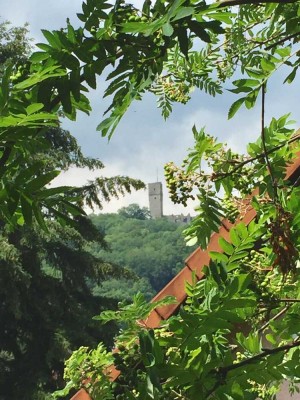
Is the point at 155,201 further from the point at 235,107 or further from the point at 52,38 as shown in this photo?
the point at 52,38

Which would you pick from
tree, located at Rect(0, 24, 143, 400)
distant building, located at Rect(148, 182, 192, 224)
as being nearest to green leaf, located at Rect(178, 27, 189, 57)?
tree, located at Rect(0, 24, 143, 400)

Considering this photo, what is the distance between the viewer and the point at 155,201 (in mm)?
132625

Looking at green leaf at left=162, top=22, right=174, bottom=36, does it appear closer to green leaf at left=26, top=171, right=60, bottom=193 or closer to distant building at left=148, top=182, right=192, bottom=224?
green leaf at left=26, top=171, right=60, bottom=193

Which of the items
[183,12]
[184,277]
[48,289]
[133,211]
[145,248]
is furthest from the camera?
[133,211]

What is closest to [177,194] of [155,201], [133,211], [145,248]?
[145,248]

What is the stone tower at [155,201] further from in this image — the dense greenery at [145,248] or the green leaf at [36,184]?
the green leaf at [36,184]

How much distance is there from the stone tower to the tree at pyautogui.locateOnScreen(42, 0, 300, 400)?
126947 millimetres

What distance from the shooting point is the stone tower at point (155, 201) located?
431ft

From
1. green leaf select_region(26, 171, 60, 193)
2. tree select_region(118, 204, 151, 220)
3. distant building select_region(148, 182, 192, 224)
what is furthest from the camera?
distant building select_region(148, 182, 192, 224)

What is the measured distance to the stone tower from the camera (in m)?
131

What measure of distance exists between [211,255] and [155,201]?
427ft

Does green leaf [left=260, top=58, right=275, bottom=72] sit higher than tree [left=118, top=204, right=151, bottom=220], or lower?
lower

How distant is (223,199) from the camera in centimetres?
332

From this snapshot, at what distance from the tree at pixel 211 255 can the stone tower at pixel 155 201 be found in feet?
416
